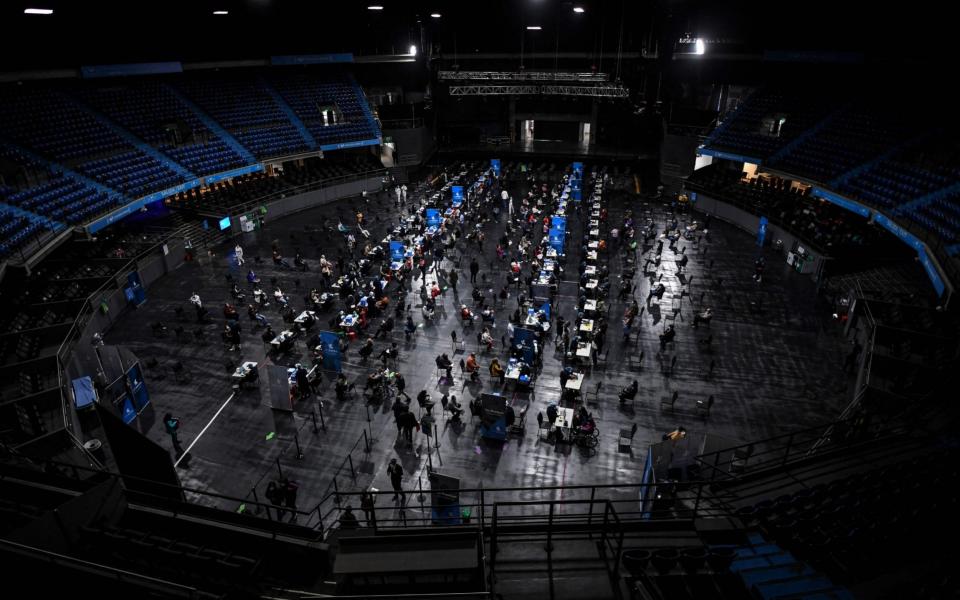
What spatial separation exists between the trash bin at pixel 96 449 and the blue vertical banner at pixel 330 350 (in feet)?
23.0

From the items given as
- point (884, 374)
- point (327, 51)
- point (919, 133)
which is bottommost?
point (884, 374)

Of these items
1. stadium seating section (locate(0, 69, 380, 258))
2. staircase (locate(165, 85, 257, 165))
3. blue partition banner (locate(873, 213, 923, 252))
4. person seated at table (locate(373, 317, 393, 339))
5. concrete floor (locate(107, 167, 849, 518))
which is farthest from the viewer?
staircase (locate(165, 85, 257, 165))

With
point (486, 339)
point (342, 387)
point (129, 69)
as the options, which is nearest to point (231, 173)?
point (129, 69)

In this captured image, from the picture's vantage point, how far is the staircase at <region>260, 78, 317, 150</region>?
4422 centimetres

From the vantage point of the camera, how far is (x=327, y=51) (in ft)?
158

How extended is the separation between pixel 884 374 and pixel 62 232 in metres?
33.9

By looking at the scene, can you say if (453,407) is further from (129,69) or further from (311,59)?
(311,59)

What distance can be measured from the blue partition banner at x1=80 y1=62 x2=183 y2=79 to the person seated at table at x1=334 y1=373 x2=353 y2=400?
30.0 meters

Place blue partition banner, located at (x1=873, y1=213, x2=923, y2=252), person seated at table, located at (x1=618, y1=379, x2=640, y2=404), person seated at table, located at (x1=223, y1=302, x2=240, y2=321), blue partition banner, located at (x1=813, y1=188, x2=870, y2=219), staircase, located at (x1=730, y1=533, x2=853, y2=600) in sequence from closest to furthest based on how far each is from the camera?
staircase, located at (x1=730, y1=533, x2=853, y2=600) < person seated at table, located at (x1=618, y1=379, x2=640, y2=404) < person seated at table, located at (x1=223, y1=302, x2=240, y2=321) < blue partition banner, located at (x1=873, y1=213, x2=923, y2=252) < blue partition banner, located at (x1=813, y1=188, x2=870, y2=219)

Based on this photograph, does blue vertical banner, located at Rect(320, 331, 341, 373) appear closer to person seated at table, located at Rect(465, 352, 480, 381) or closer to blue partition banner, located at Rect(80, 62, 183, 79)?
person seated at table, located at Rect(465, 352, 480, 381)

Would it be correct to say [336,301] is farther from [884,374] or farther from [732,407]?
[884,374]

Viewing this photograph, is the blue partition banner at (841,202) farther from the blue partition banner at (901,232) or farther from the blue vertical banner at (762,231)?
the blue vertical banner at (762,231)

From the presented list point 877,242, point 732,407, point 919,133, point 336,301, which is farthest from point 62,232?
point 919,133

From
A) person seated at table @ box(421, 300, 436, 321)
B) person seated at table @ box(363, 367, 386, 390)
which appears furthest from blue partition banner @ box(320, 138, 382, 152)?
person seated at table @ box(363, 367, 386, 390)
